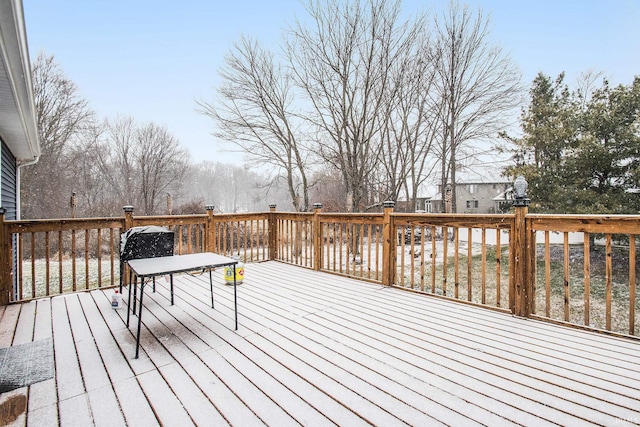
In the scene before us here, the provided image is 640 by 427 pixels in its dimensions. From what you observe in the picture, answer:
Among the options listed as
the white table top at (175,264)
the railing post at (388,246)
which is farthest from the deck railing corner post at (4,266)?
the railing post at (388,246)

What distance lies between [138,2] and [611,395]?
51.6 feet

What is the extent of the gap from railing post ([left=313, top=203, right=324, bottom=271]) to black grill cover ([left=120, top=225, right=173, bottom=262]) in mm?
2179

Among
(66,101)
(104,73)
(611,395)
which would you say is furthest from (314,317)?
(104,73)

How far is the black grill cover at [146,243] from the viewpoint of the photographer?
3102 millimetres

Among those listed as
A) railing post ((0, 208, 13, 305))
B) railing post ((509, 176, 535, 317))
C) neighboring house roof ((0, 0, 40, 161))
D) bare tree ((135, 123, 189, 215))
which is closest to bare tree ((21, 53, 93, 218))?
bare tree ((135, 123, 189, 215))

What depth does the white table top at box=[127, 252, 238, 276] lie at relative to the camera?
2.29m

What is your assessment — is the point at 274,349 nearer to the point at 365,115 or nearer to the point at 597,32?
the point at 365,115

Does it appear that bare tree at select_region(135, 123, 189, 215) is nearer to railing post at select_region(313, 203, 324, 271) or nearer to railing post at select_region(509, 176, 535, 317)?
railing post at select_region(313, 203, 324, 271)

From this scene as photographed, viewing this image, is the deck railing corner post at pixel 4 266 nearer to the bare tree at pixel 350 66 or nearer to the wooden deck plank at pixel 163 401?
the wooden deck plank at pixel 163 401

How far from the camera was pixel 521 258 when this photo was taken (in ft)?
9.30

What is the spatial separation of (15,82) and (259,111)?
7938mm

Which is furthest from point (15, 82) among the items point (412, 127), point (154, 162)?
point (154, 162)

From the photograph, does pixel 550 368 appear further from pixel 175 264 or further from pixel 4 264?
pixel 4 264

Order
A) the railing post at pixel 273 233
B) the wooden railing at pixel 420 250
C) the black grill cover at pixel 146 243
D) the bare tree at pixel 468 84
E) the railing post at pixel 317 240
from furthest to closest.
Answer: the bare tree at pixel 468 84
the railing post at pixel 273 233
the railing post at pixel 317 240
the black grill cover at pixel 146 243
the wooden railing at pixel 420 250
